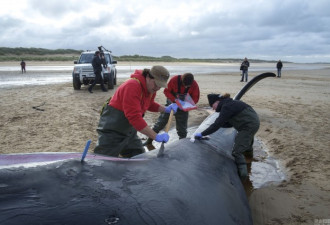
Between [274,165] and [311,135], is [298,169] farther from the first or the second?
[311,135]

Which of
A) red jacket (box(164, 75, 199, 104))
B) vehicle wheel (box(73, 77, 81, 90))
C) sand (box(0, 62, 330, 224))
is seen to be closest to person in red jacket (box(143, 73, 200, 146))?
red jacket (box(164, 75, 199, 104))

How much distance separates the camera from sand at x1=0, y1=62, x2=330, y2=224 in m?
4.30

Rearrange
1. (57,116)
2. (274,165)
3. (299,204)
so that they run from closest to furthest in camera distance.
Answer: (299,204) → (274,165) → (57,116)

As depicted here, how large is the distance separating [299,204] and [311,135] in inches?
148

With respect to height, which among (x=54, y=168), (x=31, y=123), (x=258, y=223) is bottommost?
(x=258, y=223)

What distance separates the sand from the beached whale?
161cm

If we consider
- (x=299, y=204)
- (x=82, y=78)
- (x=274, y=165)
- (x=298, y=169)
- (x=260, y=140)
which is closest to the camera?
(x=299, y=204)

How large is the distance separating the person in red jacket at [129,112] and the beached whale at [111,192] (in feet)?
2.57

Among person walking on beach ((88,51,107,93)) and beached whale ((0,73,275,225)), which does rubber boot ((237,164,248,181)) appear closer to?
beached whale ((0,73,275,225))

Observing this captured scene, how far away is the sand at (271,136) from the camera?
169 inches

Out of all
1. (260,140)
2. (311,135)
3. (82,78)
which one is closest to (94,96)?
(82,78)

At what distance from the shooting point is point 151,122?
893 centimetres

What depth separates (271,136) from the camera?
25.0 feet

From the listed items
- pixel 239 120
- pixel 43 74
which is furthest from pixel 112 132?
pixel 43 74
